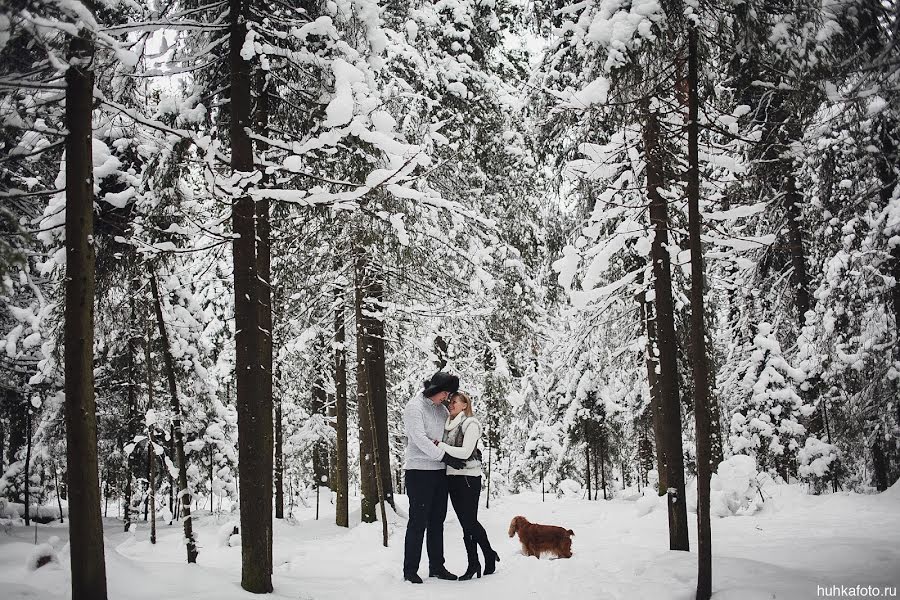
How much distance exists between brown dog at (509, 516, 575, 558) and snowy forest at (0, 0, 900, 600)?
5.2 inches

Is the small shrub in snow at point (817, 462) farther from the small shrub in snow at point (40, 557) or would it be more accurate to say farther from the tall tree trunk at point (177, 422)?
the small shrub in snow at point (40, 557)

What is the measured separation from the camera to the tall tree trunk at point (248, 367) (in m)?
5.94

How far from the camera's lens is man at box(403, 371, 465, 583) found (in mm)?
6652

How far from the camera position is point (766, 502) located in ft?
38.1

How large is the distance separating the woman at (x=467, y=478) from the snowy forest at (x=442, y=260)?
1.20 ft

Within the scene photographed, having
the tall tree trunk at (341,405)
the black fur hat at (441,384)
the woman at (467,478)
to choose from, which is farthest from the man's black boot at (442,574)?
the tall tree trunk at (341,405)

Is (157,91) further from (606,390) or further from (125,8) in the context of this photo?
(606,390)

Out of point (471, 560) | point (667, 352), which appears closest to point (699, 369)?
point (667, 352)

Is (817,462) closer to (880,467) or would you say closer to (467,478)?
(880,467)

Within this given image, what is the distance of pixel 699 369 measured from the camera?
5066 millimetres

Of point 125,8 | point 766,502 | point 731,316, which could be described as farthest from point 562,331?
point 125,8

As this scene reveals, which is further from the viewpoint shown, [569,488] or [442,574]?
[569,488]

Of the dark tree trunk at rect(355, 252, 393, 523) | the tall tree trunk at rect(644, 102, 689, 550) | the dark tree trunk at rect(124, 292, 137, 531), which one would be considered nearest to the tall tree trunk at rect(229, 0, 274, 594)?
the tall tree trunk at rect(644, 102, 689, 550)

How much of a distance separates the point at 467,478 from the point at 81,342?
14.5ft
